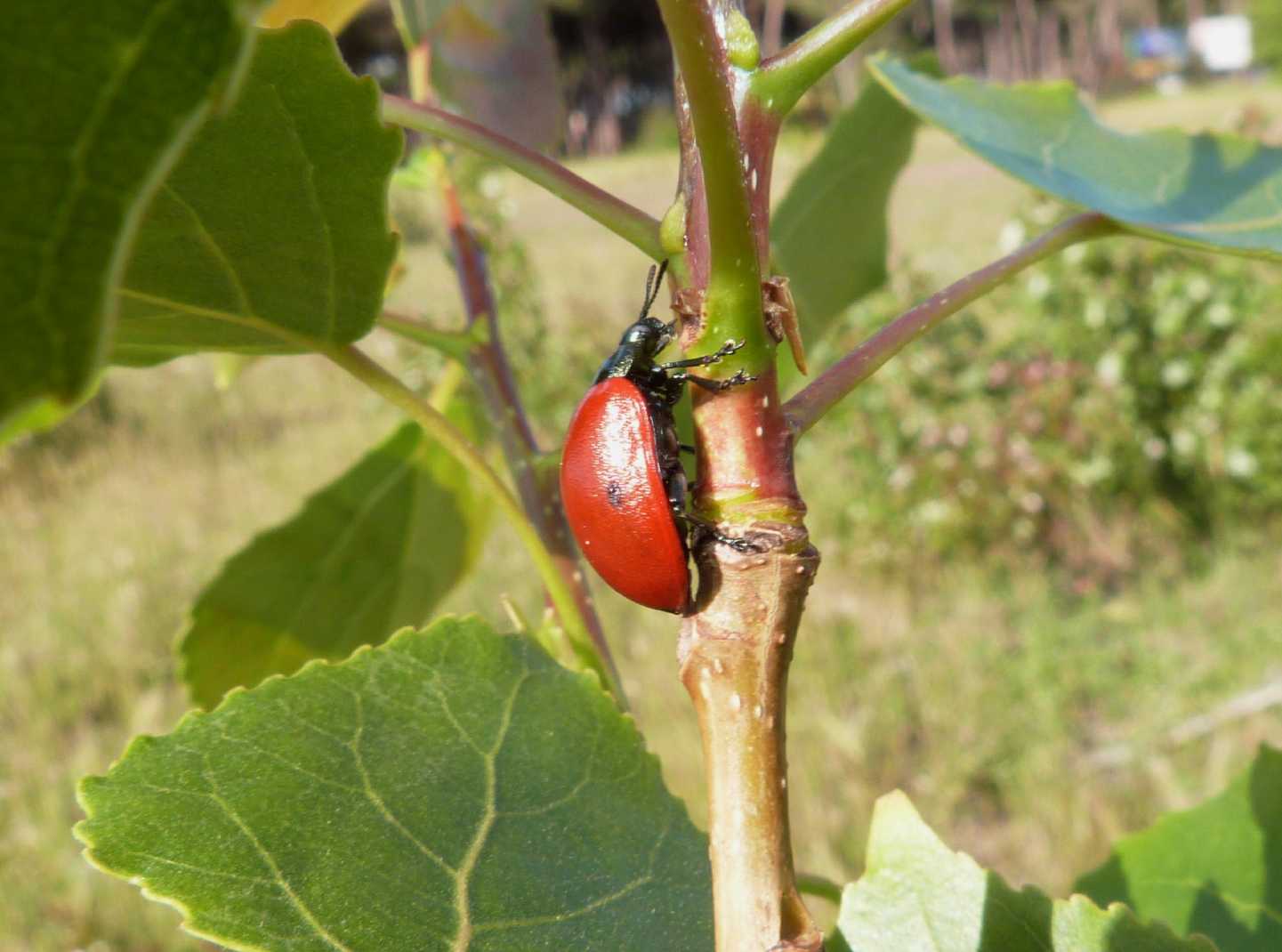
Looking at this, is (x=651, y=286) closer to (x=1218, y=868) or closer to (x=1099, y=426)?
(x=1218, y=868)

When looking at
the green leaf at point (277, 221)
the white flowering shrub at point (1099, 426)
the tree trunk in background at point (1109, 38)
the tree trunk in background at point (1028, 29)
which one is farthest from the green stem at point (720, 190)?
the tree trunk in background at point (1109, 38)

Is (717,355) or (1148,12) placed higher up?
(1148,12)

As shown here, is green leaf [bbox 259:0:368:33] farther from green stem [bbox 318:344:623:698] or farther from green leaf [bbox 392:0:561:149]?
green stem [bbox 318:344:623:698]

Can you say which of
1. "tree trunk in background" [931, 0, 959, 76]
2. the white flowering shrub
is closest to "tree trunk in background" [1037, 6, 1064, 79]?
"tree trunk in background" [931, 0, 959, 76]

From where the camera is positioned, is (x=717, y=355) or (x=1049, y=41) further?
(x=1049, y=41)

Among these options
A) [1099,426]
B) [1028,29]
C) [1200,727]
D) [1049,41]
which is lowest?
[1200,727]

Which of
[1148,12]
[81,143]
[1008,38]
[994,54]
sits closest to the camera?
[81,143]

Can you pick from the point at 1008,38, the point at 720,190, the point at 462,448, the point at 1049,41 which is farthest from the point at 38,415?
the point at 1008,38

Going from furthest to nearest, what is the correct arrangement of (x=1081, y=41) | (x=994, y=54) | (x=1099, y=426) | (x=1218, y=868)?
1. (x=1081, y=41)
2. (x=994, y=54)
3. (x=1099, y=426)
4. (x=1218, y=868)
